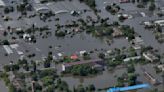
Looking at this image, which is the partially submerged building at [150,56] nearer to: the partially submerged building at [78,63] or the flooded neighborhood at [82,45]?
the flooded neighborhood at [82,45]

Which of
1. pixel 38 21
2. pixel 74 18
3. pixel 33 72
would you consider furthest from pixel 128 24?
pixel 33 72

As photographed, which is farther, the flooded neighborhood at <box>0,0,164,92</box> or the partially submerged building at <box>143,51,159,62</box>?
the partially submerged building at <box>143,51,159,62</box>

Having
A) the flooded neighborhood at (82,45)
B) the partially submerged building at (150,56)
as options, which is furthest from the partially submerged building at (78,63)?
the partially submerged building at (150,56)

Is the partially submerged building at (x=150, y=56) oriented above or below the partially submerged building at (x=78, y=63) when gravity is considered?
below

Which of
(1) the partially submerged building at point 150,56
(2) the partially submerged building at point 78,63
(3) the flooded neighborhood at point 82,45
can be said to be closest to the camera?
(3) the flooded neighborhood at point 82,45

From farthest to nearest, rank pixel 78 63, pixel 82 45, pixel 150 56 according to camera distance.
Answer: pixel 82 45 < pixel 150 56 < pixel 78 63

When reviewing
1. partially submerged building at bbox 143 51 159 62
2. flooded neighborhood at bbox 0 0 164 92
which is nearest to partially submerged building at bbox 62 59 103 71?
flooded neighborhood at bbox 0 0 164 92

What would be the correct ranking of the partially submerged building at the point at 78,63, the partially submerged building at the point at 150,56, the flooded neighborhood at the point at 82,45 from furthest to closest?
the partially submerged building at the point at 150,56, the partially submerged building at the point at 78,63, the flooded neighborhood at the point at 82,45

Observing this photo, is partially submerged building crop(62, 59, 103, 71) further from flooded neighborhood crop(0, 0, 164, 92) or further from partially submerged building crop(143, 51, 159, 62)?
partially submerged building crop(143, 51, 159, 62)

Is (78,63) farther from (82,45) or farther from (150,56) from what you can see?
(150,56)

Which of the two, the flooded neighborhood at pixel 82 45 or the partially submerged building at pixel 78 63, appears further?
the partially submerged building at pixel 78 63

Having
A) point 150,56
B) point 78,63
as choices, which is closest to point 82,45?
point 78,63
